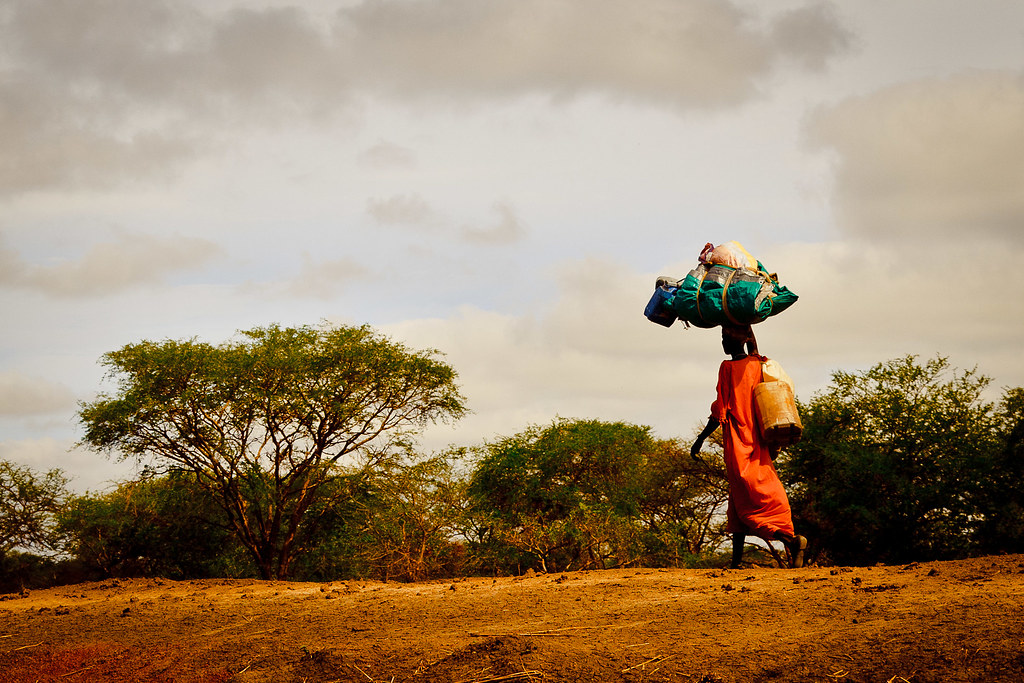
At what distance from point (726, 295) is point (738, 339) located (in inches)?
23.8

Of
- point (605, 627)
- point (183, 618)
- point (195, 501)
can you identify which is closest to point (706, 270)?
point (605, 627)

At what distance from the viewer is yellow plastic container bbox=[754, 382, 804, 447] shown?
8.68 meters

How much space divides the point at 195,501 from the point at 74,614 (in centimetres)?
1086

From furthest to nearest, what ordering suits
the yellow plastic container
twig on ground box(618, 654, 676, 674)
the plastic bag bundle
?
the plastic bag bundle
the yellow plastic container
twig on ground box(618, 654, 676, 674)

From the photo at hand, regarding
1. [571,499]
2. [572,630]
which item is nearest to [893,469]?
[571,499]

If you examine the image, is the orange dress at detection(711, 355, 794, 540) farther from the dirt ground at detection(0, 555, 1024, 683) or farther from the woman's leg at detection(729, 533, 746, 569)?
the dirt ground at detection(0, 555, 1024, 683)

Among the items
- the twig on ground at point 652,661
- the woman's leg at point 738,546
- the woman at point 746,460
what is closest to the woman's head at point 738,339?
the woman at point 746,460

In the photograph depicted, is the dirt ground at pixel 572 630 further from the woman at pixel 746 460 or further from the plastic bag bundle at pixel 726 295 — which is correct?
the plastic bag bundle at pixel 726 295

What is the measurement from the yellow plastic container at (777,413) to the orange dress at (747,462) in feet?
0.38

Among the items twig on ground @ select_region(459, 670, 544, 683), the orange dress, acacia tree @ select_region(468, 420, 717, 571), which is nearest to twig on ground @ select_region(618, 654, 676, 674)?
twig on ground @ select_region(459, 670, 544, 683)

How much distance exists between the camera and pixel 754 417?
894 centimetres

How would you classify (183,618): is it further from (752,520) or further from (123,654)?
(752,520)

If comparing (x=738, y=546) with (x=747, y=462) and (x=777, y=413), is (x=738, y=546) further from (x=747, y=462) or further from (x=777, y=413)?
(x=777, y=413)

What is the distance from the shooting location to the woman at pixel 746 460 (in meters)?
8.70
